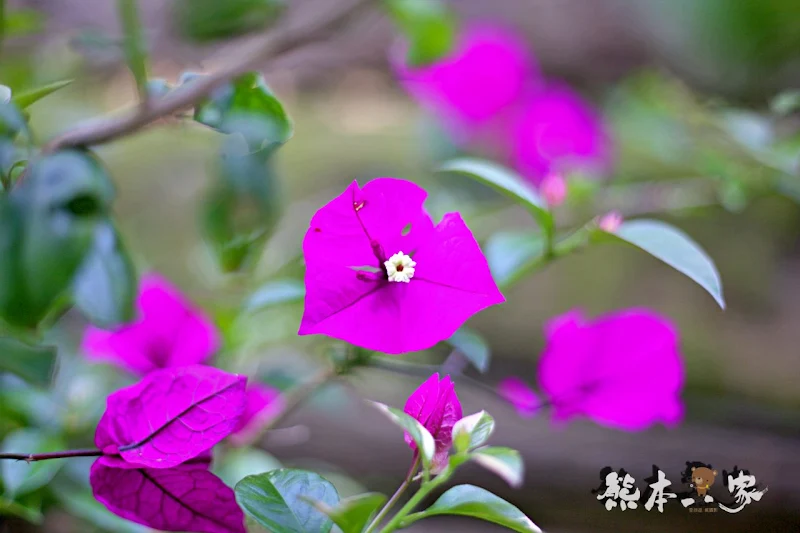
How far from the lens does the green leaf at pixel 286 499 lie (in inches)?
13.7

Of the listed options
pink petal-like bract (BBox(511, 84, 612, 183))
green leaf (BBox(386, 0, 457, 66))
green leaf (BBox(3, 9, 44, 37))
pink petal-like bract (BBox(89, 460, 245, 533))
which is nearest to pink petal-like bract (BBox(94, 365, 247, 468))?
pink petal-like bract (BBox(89, 460, 245, 533))

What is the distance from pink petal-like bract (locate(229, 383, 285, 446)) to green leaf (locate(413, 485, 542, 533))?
281 millimetres

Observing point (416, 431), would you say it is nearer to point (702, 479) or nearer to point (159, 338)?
point (702, 479)

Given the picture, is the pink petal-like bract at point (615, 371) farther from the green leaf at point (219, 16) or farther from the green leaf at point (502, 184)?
the green leaf at point (219, 16)

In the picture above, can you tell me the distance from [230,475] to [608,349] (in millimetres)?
339

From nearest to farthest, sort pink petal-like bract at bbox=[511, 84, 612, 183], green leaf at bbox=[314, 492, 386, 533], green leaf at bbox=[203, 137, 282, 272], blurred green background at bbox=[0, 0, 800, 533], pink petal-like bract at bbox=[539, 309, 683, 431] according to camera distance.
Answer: green leaf at bbox=[314, 492, 386, 533] < pink petal-like bract at bbox=[539, 309, 683, 431] < green leaf at bbox=[203, 137, 282, 272] < blurred green background at bbox=[0, 0, 800, 533] < pink petal-like bract at bbox=[511, 84, 612, 183]

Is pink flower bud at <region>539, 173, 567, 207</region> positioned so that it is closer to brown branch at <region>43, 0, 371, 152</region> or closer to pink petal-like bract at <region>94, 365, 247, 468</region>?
brown branch at <region>43, 0, 371, 152</region>

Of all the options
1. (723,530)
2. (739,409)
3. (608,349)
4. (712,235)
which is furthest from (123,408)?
(712,235)

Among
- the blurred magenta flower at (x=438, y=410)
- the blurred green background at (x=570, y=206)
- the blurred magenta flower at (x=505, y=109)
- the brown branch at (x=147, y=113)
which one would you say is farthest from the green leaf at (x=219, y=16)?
the blurred magenta flower at (x=438, y=410)

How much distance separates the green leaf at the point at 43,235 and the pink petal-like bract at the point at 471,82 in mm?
819

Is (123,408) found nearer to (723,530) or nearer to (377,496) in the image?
(377,496)

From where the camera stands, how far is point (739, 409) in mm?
1216

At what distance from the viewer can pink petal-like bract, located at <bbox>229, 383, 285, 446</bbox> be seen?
2.01 feet

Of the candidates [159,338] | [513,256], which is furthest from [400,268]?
[159,338]
